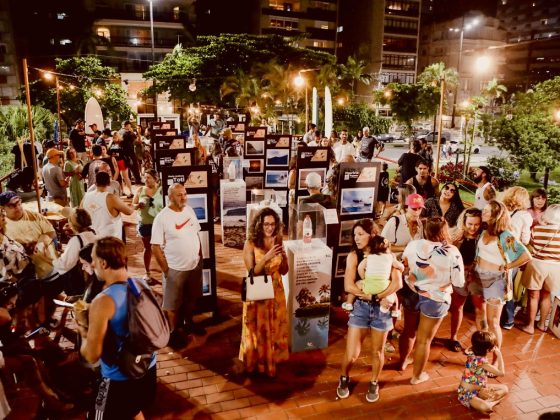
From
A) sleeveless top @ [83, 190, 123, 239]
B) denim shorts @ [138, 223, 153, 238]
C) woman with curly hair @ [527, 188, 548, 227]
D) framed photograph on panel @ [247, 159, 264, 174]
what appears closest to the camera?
sleeveless top @ [83, 190, 123, 239]

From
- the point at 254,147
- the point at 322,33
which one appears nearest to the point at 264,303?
the point at 254,147

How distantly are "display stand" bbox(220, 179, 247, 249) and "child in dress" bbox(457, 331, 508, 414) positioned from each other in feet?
16.5

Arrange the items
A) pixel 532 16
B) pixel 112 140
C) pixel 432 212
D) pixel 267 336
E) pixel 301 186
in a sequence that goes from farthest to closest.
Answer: pixel 532 16, pixel 112 140, pixel 301 186, pixel 432 212, pixel 267 336

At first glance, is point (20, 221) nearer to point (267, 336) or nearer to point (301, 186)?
point (267, 336)

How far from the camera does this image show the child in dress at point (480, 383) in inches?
145

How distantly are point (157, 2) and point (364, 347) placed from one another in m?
51.0

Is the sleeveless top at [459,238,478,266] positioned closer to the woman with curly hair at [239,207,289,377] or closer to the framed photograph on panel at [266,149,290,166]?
the woman with curly hair at [239,207,289,377]

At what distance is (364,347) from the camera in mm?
4938

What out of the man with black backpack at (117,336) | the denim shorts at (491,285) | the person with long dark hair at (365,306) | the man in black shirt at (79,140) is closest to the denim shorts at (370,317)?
the person with long dark hair at (365,306)

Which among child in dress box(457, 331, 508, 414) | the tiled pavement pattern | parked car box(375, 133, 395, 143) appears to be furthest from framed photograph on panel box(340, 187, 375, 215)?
parked car box(375, 133, 395, 143)

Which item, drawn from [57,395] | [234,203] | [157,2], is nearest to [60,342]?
[57,395]

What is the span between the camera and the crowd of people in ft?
10.8

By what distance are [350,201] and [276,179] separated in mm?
3901

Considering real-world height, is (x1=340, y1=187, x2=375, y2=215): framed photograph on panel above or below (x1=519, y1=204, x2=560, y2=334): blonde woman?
above
